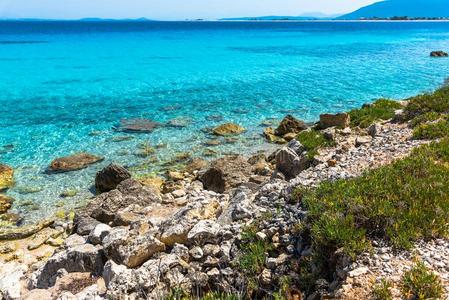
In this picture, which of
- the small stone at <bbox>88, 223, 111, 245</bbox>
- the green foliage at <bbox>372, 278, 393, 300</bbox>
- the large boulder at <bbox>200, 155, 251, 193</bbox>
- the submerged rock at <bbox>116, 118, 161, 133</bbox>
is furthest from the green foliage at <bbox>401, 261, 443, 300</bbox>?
the submerged rock at <bbox>116, 118, 161, 133</bbox>

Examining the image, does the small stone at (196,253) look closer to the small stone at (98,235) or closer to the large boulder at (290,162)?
the small stone at (98,235)

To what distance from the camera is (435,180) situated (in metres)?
9.48

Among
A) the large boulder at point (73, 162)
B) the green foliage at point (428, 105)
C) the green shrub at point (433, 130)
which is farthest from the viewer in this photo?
the large boulder at point (73, 162)

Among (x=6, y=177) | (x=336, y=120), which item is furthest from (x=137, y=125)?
(x=336, y=120)

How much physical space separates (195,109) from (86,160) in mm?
12087

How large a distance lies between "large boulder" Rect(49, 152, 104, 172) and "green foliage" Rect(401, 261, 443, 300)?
17.5 metres

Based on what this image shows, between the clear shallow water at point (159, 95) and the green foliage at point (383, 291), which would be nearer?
the green foliage at point (383, 291)

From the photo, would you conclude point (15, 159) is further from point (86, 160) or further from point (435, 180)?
point (435, 180)

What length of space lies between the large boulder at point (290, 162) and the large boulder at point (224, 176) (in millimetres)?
1645

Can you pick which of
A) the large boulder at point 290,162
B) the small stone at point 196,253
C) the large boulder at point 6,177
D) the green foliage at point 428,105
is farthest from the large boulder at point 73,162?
the green foliage at point 428,105

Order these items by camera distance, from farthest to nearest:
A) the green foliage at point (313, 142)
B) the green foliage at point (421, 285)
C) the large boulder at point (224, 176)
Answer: the large boulder at point (224, 176) → the green foliage at point (313, 142) → the green foliage at point (421, 285)

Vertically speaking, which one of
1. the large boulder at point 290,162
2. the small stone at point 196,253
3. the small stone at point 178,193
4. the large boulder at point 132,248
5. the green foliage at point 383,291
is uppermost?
the green foliage at point 383,291

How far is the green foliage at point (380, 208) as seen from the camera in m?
7.79

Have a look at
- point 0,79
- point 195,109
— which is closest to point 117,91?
point 195,109
